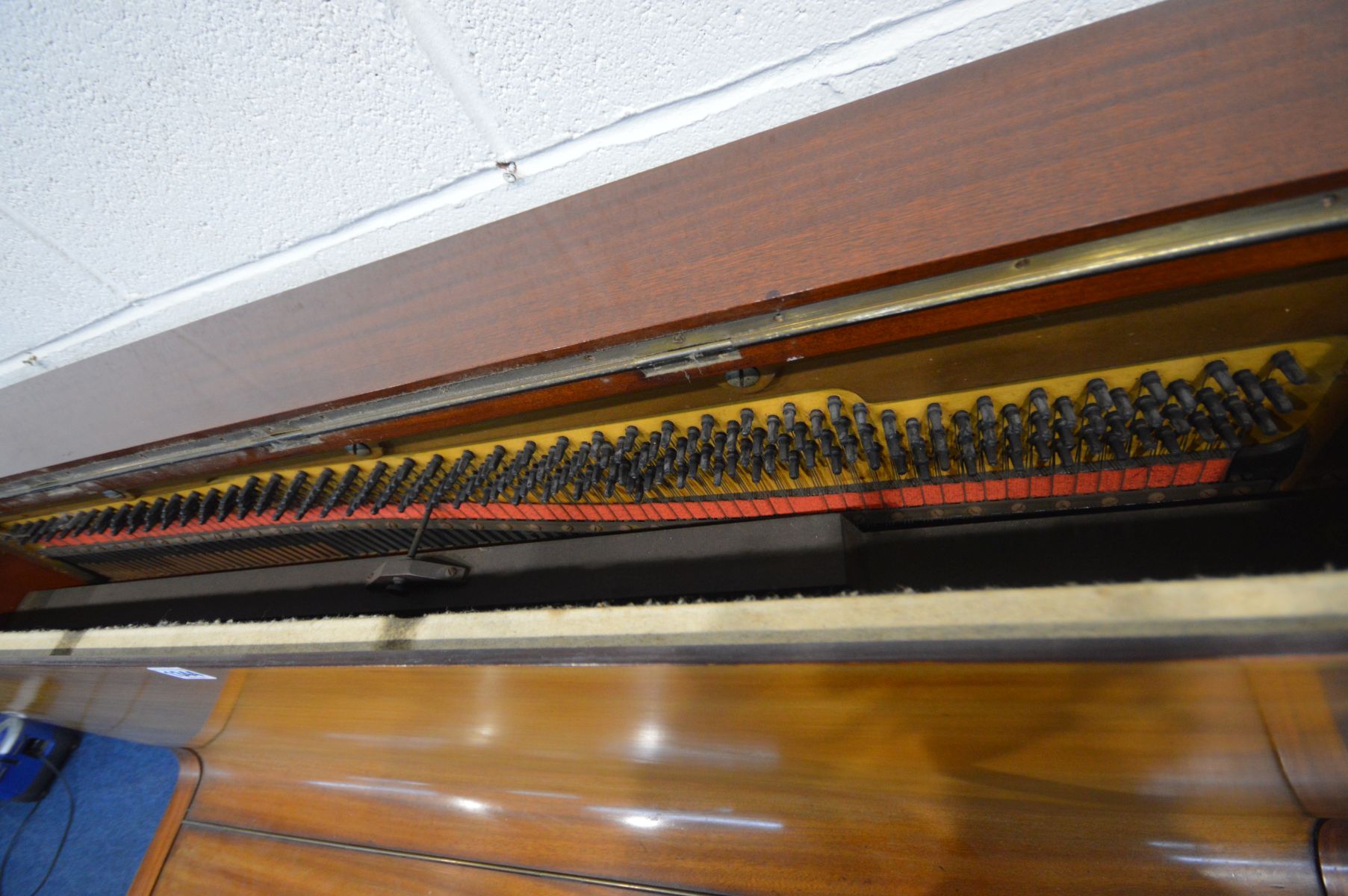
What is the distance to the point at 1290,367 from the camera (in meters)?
0.79

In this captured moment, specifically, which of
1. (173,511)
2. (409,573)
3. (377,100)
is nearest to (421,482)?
(409,573)

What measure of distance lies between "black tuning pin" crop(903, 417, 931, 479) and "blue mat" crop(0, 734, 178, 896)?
3189mm

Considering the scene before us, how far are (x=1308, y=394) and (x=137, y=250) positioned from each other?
2.14 metres

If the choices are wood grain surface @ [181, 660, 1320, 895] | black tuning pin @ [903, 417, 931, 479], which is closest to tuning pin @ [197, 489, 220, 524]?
wood grain surface @ [181, 660, 1320, 895]

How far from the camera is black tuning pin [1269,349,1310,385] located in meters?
0.78

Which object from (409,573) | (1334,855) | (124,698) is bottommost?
(1334,855)

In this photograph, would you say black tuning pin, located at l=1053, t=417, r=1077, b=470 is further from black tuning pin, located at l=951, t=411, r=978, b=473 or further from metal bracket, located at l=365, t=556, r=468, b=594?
metal bracket, located at l=365, t=556, r=468, b=594

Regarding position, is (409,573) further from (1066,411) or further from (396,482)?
(1066,411)

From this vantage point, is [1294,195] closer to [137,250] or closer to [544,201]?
[544,201]

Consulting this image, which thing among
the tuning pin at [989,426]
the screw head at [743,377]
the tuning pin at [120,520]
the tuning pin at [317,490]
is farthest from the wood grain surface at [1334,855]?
the tuning pin at [120,520]

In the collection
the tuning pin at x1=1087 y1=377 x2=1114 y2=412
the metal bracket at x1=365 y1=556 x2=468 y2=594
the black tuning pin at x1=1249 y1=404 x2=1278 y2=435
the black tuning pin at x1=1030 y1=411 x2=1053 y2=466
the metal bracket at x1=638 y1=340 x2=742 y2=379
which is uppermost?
the metal bracket at x1=638 y1=340 x2=742 y2=379

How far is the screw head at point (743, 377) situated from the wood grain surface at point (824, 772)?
471 millimetres

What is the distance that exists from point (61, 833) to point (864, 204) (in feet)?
12.8

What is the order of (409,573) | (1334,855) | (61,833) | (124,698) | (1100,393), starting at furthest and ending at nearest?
(61,833), (124,698), (409,573), (1100,393), (1334,855)
